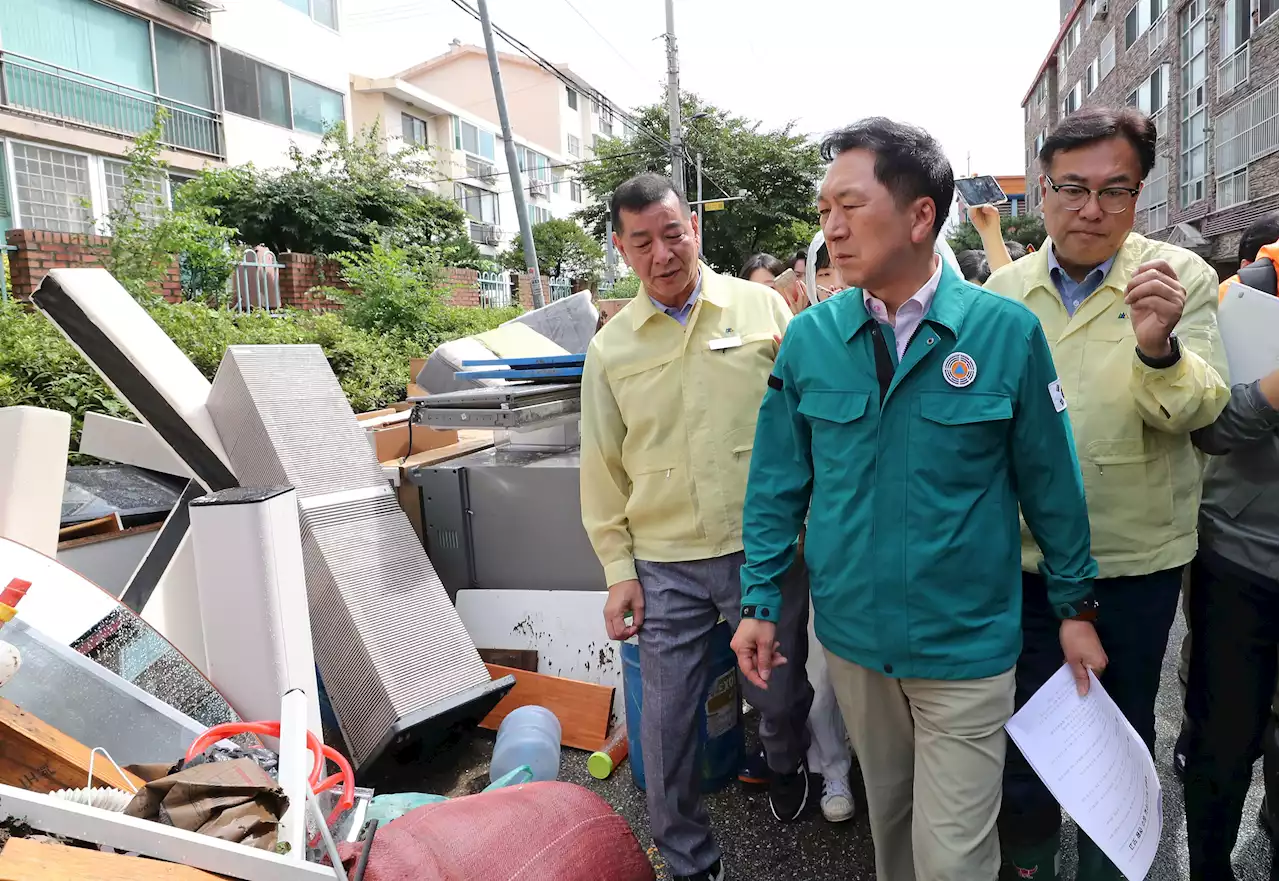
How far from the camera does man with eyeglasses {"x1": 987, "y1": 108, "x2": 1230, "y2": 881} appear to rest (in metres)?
1.99

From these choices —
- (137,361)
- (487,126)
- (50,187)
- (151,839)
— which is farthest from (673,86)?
(151,839)

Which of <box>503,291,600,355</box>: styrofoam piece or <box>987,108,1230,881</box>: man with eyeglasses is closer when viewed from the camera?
<box>987,108,1230,881</box>: man with eyeglasses

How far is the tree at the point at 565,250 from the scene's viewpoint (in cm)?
3578

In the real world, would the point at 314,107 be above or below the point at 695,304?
above

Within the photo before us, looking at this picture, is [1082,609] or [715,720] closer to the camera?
[1082,609]

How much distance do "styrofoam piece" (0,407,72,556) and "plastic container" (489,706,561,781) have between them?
1834 mm

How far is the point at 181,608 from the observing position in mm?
3146

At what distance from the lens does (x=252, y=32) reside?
18031mm

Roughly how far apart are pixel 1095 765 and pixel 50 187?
54.2ft

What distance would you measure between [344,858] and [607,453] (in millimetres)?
1297

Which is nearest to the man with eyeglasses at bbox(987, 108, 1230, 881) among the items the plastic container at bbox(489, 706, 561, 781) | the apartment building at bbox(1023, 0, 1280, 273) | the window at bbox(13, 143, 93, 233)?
the plastic container at bbox(489, 706, 561, 781)

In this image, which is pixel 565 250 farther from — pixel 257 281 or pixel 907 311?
pixel 907 311

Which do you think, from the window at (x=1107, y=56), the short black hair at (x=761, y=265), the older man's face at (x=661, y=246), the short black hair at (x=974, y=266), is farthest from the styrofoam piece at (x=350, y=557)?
the window at (x=1107, y=56)

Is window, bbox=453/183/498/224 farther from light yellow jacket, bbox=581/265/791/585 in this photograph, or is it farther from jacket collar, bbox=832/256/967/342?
jacket collar, bbox=832/256/967/342
